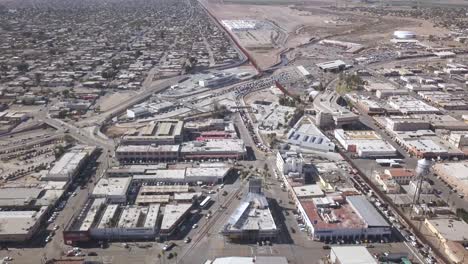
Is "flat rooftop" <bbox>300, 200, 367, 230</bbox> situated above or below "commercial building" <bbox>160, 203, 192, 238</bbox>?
above

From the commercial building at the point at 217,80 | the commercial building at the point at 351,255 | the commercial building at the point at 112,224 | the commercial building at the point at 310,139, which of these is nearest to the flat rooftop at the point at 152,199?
the commercial building at the point at 112,224

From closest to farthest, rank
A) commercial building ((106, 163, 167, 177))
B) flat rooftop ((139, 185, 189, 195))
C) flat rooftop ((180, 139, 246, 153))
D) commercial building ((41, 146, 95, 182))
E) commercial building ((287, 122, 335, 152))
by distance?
1. flat rooftop ((139, 185, 189, 195))
2. commercial building ((41, 146, 95, 182))
3. commercial building ((106, 163, 167, 177))
4. flat rooftop ((180, 139, 246, 153))
5. commercial building ((287, 122, 335, 152))

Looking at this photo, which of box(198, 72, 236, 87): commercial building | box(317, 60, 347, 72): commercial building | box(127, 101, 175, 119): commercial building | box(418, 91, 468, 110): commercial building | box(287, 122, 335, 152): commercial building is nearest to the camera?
box(287, 122, 335, 152): commercial building

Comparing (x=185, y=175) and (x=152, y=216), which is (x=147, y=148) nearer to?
(x=185, y=175)

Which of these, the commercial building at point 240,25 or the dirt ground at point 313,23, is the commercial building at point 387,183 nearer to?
the dirt ground at point 313,23

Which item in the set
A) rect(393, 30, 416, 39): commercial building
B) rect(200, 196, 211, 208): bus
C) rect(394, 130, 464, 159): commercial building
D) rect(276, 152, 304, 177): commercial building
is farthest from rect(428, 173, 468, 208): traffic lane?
rect(393, 30, 416, 39): commercial building

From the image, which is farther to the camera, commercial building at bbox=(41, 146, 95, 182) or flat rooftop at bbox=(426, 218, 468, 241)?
commercial building at bbox=(41, 146, 95, 182)

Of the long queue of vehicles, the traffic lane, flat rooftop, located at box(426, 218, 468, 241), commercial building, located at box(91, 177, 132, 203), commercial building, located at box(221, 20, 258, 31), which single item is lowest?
the traffic lane

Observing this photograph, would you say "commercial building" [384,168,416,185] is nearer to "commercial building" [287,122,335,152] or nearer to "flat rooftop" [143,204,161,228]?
"commercial building" [287,122,335,152]
